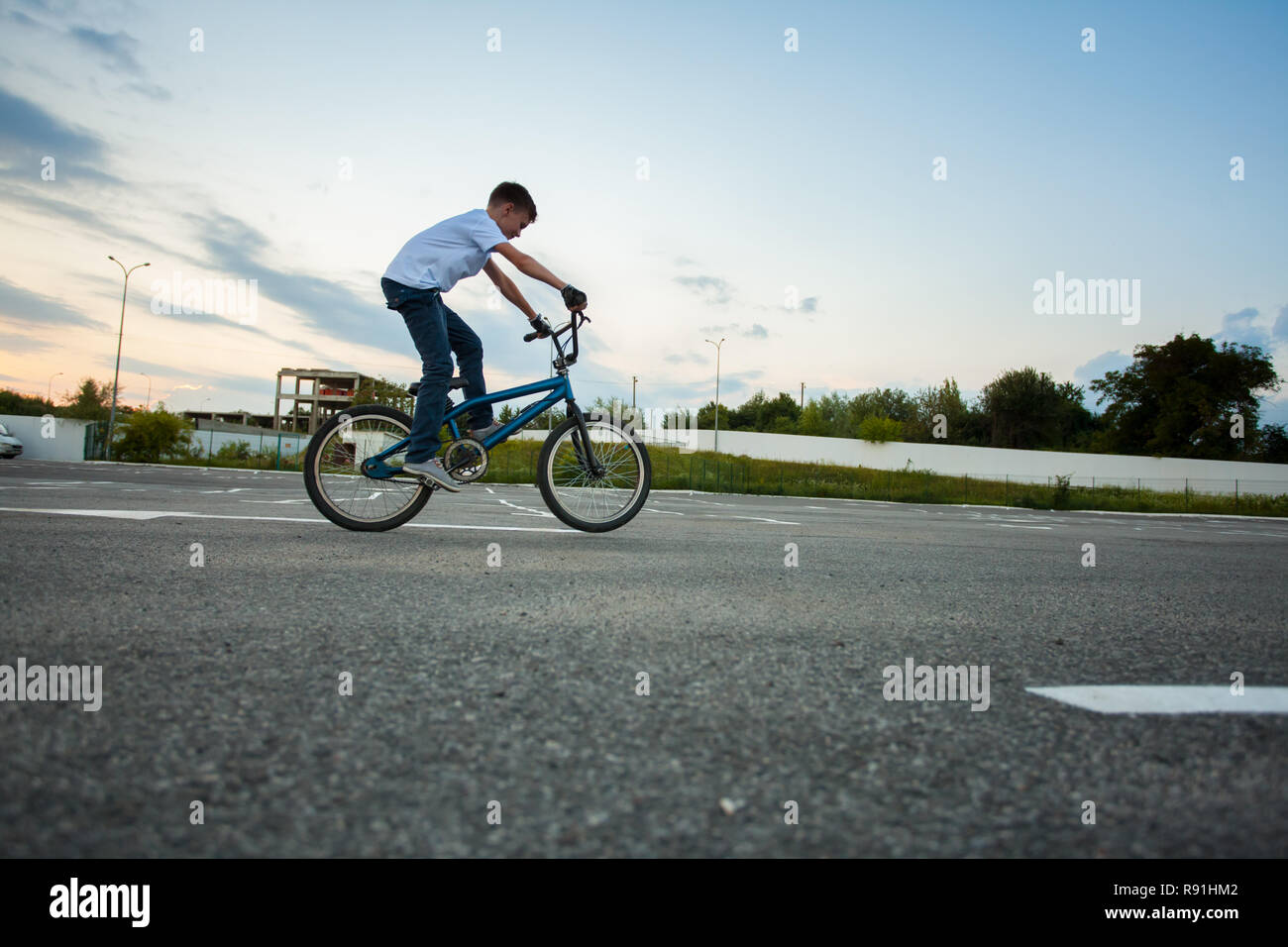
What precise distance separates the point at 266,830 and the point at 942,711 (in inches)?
46.6

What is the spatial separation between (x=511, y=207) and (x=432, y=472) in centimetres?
180

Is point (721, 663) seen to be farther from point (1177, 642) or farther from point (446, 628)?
point (1177, 642)

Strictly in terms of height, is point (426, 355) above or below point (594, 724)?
above

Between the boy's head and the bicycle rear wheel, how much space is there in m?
1.43

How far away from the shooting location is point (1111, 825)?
951 mm

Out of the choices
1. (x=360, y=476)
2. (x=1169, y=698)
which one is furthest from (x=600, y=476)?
(x=1169, y=698)

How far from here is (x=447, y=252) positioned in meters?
4.41

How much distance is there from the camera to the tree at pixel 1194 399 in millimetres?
50125

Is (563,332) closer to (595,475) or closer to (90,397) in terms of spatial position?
(595,475)

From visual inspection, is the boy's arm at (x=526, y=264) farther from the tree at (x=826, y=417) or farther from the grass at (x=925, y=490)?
the tree at (x=826, y=417)

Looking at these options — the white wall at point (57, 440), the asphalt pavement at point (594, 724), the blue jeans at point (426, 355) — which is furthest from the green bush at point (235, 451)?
the asphalt pavement at point (594, 724)

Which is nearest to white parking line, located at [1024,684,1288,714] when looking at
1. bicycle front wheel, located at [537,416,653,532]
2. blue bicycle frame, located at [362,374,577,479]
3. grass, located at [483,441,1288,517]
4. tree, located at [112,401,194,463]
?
bicycle front wheel, located at [537,416,653,532]

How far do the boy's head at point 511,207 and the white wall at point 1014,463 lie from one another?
40.4 meters
